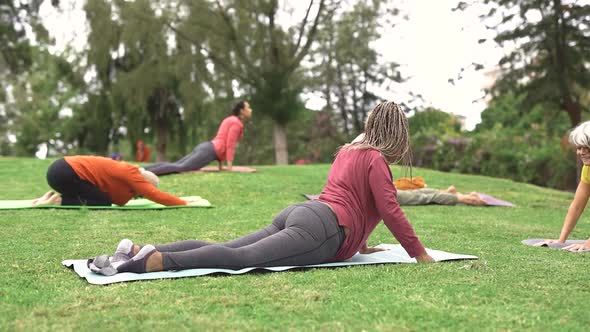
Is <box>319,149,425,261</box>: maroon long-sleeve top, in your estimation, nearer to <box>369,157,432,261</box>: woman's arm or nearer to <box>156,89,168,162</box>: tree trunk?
<box>369,157,432,261</box>: woman's arm

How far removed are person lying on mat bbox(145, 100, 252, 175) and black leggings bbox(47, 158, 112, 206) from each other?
4.13 m

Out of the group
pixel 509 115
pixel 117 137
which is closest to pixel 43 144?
pixel 117 137

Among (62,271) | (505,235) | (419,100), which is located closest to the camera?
(62,271)

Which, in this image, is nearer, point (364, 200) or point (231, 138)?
point (364, 200)

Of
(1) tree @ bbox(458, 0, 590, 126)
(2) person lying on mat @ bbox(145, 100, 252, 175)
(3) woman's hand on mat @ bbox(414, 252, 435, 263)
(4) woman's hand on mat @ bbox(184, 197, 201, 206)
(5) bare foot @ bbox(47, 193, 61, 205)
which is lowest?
(3) woman's hand on mat @ bbox(414, 252, 435, 263)

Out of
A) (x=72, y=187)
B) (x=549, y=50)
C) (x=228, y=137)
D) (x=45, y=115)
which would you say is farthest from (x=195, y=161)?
(x=45, y=115)

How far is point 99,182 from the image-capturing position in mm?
7496

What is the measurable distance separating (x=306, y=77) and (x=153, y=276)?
801 inches

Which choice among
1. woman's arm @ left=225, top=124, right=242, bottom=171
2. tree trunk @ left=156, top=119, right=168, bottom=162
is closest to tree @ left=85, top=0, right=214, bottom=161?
tree trunk @ left=156, top=119, right=168, bottom=162

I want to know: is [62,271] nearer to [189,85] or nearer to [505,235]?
[505,235]

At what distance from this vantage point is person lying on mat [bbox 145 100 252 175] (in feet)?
39.2

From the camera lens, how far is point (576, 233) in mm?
6789

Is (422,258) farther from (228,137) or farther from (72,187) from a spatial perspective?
(228,137)

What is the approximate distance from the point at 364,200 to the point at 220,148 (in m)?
8.24
